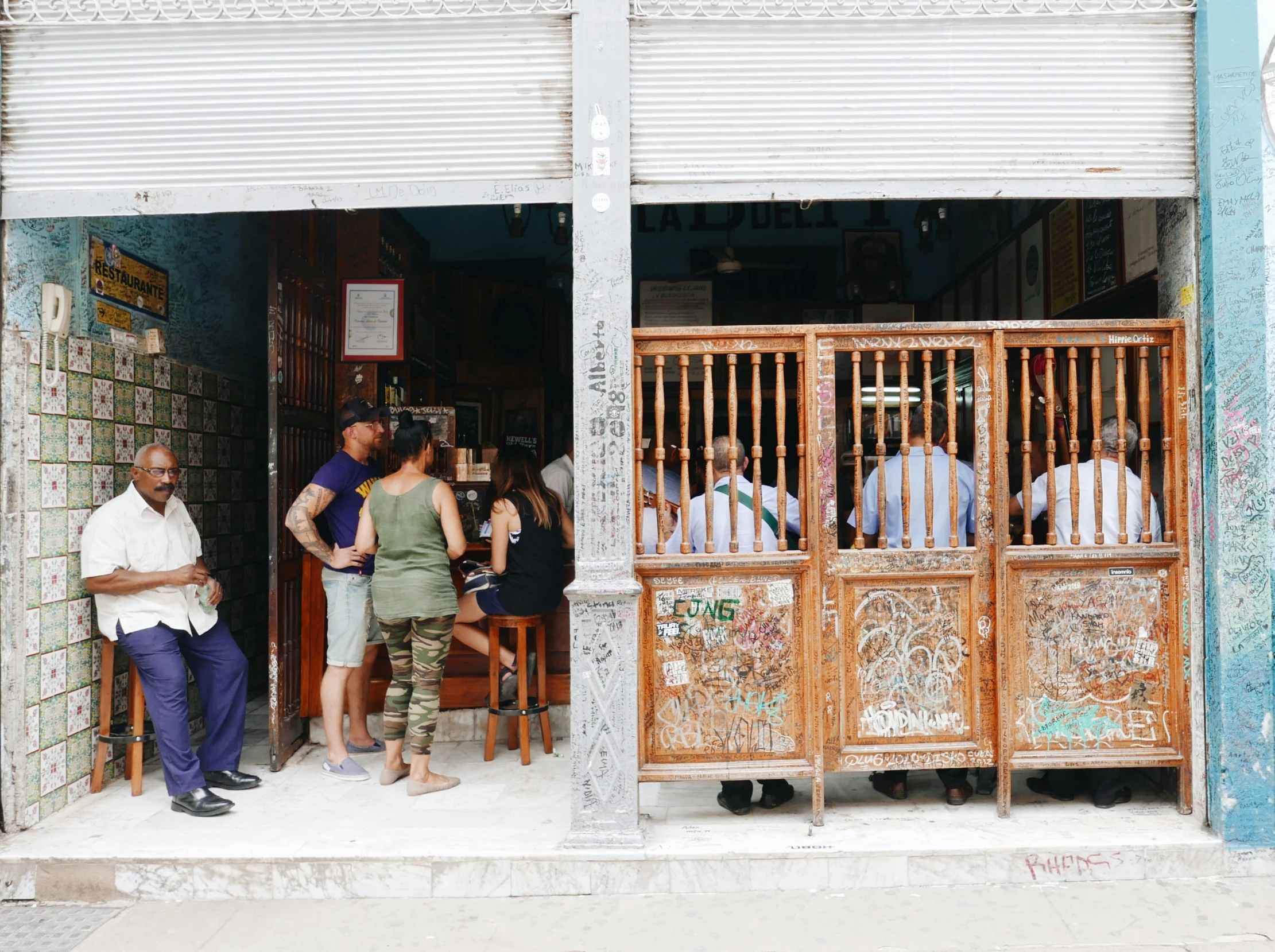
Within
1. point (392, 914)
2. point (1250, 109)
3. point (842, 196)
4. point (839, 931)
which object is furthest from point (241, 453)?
point (1250, 109)

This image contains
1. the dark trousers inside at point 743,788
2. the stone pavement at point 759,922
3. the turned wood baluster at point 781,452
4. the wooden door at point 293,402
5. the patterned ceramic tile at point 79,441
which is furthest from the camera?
the wooden door at point 293,402

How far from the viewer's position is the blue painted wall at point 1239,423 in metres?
3.88

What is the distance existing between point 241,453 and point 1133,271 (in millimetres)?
5742

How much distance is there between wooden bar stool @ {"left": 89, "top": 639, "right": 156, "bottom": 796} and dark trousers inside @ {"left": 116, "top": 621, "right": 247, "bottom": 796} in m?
0.06

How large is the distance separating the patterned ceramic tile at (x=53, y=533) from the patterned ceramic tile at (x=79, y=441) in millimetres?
279

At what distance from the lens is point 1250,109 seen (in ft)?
12.8

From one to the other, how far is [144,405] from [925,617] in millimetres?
4268

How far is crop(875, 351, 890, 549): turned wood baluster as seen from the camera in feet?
13.1

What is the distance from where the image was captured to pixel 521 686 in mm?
5117

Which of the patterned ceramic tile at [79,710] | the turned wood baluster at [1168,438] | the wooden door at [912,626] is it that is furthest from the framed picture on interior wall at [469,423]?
the turned wood baluster at [1168,438]

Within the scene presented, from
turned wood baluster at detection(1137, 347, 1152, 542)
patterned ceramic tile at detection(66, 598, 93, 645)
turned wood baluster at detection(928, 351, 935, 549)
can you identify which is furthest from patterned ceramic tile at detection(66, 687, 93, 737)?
turned wood baluster at detection(1137, 347, 1152, 542)

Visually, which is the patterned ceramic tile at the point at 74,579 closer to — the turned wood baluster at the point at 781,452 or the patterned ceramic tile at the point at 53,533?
the patterned ceramic tile at the point at 53,533

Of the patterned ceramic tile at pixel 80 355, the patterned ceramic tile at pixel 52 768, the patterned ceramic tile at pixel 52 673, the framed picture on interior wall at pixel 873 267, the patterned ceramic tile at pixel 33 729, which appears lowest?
the patterned ceramic tile at pixel 52 768

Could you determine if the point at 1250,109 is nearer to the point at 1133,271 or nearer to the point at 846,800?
the point at 1133,271
